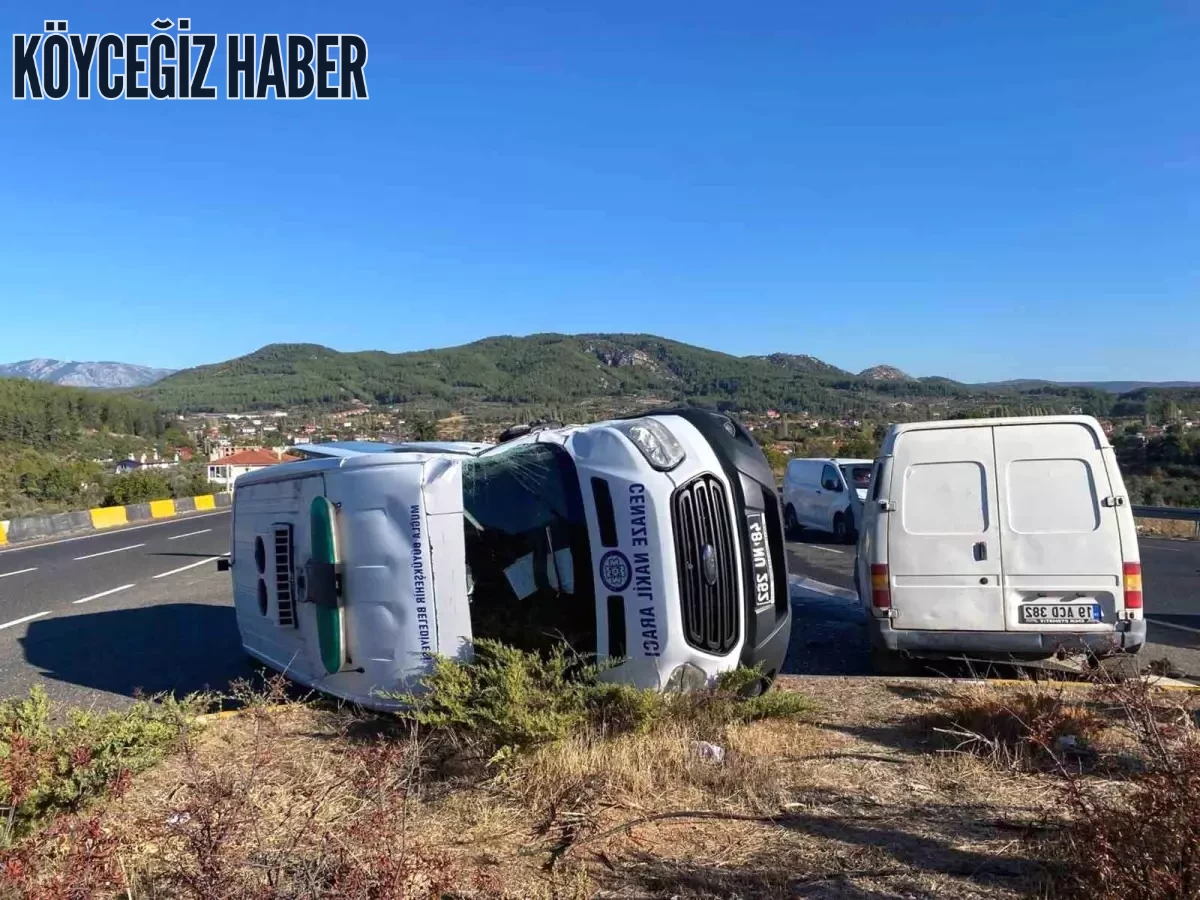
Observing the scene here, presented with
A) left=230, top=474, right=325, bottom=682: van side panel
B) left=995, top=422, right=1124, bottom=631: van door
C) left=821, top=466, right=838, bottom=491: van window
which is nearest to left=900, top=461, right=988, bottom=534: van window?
left=995, top=422, right=1124, bottom=631: van door

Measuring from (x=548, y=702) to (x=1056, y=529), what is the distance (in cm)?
428

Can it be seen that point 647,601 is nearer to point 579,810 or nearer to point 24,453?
point 579,810

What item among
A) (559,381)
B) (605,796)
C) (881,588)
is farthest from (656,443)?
(559,381)

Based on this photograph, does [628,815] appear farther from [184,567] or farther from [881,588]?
[184,567]

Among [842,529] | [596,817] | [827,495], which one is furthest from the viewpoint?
[827,495]

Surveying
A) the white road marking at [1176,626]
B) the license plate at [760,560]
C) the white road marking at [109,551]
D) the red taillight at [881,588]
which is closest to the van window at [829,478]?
the white road marking at [1176,626]

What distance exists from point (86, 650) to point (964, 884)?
28.3ft

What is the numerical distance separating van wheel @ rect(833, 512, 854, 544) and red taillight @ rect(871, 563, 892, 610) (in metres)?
13.0

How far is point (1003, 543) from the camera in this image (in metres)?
7.02

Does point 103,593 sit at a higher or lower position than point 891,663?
higher

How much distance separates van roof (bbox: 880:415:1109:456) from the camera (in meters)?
7.04

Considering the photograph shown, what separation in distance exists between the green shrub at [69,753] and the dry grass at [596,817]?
18 cm

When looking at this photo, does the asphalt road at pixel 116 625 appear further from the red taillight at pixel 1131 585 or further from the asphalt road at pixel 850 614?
the red taillight at pixel 1131 585

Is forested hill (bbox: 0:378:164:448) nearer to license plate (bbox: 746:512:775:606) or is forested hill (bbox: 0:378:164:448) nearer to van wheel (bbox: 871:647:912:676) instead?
van wheel (bbox: 871:647:912:676)
